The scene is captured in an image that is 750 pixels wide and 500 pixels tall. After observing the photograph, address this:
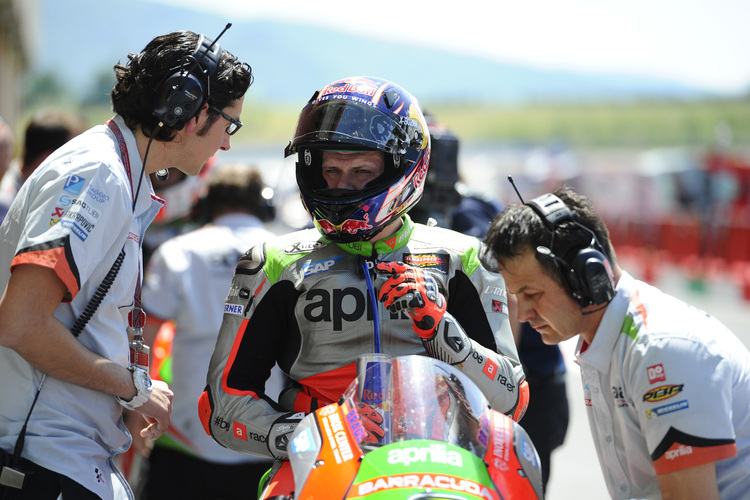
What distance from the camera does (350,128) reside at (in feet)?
10.1

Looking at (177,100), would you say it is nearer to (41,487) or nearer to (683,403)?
(41,487)

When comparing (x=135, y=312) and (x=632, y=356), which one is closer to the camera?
(x=632, y=356)

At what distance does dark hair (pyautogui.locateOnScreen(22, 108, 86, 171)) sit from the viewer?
541 centimetres

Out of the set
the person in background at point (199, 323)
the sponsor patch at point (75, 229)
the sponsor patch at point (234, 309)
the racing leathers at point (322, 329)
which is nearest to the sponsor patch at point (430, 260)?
the racing leathers at point (322, 329)

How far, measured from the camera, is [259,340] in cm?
302

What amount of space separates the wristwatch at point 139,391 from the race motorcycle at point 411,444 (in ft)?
1.78

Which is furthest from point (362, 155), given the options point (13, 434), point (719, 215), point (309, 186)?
point (719, 215)

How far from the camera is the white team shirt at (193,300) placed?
15.1 ft

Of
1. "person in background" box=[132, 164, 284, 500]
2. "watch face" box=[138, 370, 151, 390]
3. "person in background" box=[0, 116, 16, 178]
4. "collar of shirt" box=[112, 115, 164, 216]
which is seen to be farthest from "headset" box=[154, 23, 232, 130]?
"person in background" box=[0, 116, 16, 178]

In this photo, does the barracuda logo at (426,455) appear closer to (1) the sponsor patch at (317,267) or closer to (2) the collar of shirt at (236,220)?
(1) the sponsor patch at (317,267)

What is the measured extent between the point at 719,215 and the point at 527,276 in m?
21.5

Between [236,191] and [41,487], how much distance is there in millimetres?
2733

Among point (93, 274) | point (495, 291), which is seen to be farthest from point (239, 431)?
point (495, 291)

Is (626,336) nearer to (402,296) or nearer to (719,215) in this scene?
(402,296)
